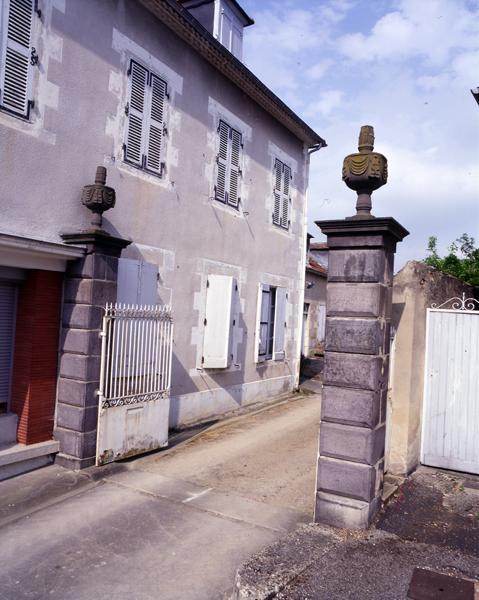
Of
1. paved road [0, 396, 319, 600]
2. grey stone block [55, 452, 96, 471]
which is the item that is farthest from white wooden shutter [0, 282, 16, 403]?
paved road [0, 396, 319, 600]

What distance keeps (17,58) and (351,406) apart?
5.12m

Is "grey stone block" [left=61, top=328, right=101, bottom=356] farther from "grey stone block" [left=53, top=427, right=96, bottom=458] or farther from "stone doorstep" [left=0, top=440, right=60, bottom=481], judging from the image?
"stone doorstep" [left=0, top=440, right=60, bottom=481]

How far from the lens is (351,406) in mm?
4340

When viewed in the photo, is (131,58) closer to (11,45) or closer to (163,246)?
(11,45)

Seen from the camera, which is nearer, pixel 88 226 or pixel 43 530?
pixel 43 530

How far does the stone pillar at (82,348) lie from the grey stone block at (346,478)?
288 cm

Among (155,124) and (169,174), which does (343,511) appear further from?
(155,124)

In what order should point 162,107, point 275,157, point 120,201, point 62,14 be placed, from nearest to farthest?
point 62,14 → point 120,201 → point 162,107 → point 275,157

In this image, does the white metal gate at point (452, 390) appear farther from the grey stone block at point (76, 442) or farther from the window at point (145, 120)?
the window at point (145, 120)

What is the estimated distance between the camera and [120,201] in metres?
7.01

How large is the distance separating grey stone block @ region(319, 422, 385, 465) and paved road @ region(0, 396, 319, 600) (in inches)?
32.7

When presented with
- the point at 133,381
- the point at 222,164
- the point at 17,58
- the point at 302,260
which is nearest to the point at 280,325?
the point at 302,260

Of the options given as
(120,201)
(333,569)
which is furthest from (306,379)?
(333,569)

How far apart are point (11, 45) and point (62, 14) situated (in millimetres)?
920
